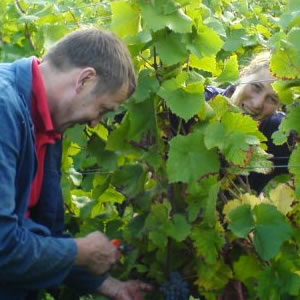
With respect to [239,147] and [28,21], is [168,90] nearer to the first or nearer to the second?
[239,147]

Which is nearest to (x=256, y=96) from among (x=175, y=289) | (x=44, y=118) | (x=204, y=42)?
(x=204, y=42)

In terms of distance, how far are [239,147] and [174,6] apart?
1.64 feet

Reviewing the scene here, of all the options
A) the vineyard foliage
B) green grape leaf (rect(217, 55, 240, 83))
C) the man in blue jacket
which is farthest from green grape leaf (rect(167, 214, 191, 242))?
green grape leaf (rect(217, 55, 240, 83))

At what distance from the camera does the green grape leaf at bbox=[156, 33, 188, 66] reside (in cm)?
241

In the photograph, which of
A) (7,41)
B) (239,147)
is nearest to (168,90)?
(239,147)

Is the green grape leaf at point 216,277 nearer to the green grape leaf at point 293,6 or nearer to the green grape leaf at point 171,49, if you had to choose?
the green grape leaf at point 171,49

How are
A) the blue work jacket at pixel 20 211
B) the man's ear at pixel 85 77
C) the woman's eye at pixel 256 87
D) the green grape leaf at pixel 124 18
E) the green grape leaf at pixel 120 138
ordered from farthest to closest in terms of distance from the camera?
the woman's eye at pixel 256 87 < the green grape leaf at pixel 120 138 < the green grape leaf at pixel 124 18 < the man's ear at pixel 85 77 < the blue work jacket at pixel 20 211

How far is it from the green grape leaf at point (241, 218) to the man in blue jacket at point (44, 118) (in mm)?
418

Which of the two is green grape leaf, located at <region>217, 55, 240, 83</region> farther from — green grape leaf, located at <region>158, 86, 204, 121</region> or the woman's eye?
the woman's eye

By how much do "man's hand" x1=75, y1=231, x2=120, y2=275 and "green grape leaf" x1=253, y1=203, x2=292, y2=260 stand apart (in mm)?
456

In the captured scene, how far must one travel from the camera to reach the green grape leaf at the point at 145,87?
2.46 metres

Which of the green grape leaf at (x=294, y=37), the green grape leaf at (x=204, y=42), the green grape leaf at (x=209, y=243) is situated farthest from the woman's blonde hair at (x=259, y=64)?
the green grape leaf at (x=209, y=243)

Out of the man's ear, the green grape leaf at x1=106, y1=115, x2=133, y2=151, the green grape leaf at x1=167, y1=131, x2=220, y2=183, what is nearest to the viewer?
the man's ear

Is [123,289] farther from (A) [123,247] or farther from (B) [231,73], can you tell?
(B) [231,73]
